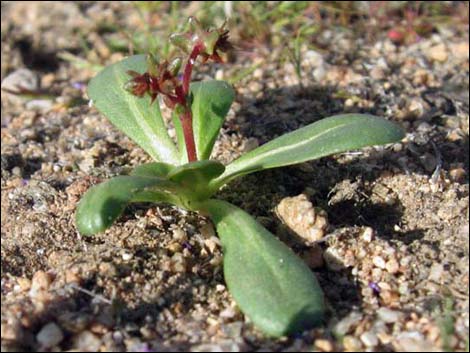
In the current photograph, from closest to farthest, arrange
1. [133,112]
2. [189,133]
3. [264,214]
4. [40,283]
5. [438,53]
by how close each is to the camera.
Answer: [40,283] → [189,133] → [264,214] → [133,112] → [438,53]

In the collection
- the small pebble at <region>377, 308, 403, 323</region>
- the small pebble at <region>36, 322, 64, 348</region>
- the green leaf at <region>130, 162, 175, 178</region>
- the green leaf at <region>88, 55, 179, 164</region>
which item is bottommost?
the small pebble at <region>377, 308, 403, 323</region>

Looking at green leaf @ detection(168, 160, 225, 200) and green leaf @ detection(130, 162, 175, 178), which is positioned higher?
green leaf @ detection(130, 162, 175, 178)

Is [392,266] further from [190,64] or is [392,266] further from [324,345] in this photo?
[190,64]

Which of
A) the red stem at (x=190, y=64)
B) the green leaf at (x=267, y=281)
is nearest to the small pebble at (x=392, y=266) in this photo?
the green leaf at (x=267, y=281)

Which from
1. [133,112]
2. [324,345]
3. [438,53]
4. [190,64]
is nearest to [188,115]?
[190,64]

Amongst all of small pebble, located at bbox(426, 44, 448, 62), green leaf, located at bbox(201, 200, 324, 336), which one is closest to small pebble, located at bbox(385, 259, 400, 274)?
green leaf, located at bbox(201, 200, 324, 336)

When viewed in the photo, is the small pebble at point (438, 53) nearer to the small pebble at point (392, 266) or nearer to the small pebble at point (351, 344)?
the small pebble at point (392, 266)

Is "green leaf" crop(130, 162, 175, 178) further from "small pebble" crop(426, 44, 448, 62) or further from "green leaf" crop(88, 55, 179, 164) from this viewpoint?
"small pebble" crop(426, 44, 448, 62)
